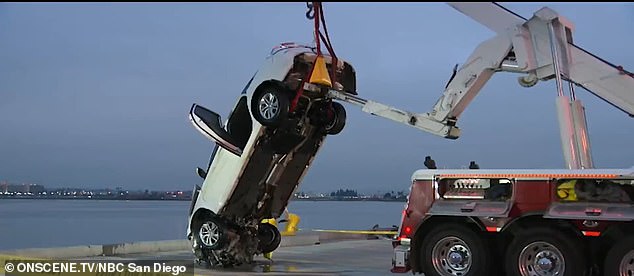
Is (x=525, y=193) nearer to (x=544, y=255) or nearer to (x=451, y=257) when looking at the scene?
(x=544, y=255)

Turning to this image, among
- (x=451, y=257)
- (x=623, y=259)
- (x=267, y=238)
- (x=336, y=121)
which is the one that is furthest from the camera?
(x=267, y=238)

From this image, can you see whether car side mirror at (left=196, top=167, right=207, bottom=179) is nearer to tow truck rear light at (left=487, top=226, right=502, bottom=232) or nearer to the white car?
the white car

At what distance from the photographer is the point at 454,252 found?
394 inches

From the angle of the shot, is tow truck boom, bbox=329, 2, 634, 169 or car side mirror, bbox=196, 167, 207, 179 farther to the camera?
car side mirror, bbox=196, 167, 207, 179

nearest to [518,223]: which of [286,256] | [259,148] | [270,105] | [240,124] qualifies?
[270,105]

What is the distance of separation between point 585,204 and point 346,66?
4.48m

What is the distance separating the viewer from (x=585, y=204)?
9.18 metres

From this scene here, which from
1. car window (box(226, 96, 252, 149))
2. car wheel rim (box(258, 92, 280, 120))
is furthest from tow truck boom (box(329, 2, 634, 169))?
car window (box(226, 96, 252, 149))

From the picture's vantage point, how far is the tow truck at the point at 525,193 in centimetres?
912

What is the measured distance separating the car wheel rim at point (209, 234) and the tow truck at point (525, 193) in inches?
125

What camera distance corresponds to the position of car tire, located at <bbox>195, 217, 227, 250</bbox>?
12070 millimetres

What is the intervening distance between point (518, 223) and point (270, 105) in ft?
13.0

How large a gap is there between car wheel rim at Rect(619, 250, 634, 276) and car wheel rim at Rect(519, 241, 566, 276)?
66cm

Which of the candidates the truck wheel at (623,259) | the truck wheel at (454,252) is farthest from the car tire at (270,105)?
the truck wheel at (623,259)
